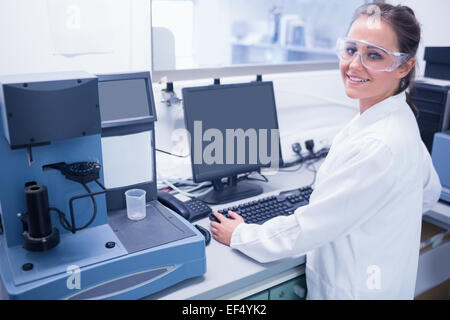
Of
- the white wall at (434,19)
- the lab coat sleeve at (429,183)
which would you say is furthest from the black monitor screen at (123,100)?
the white wall at (434,19)

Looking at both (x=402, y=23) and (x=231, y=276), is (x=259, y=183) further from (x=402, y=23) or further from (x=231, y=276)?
(x=402, y=23)

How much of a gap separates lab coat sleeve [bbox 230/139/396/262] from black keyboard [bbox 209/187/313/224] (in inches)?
8.1

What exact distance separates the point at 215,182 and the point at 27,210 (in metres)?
0.74

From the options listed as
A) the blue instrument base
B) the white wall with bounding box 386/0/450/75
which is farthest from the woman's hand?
the white wall with bounding box 386/0/450/75

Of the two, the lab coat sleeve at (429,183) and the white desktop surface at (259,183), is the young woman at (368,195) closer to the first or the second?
the white desktop surface at (259,183)

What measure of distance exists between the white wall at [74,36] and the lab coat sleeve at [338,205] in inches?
33.5

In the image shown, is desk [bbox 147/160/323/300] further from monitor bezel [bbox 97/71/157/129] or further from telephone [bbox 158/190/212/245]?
monitor bezel [bbox 97/71/157/129]

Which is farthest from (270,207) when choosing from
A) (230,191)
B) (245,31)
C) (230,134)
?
(245,31)

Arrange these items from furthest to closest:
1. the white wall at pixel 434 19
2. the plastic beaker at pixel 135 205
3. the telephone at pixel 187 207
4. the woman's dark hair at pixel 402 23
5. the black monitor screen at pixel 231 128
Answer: the white wall at pixel 434 19, the black monitor screen at pixel 231 128, the telephone at pixel 187 207, the plastic beaker at pixel 135 205, the woman's dark hair at pixel 402 23

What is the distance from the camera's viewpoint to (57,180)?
998mm

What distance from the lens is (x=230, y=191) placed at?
5.12ft

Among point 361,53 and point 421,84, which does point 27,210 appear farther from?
point 421,84

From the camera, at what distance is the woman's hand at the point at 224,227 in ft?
3.98
